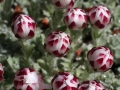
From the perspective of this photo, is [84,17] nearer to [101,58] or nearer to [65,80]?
[101,58]

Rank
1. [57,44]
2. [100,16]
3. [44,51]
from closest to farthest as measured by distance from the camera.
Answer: [57,44] < [100,16] < [44,51]

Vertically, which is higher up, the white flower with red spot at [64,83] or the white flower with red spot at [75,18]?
the white flower with red spot at [75,18]

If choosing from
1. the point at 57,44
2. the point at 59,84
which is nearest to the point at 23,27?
the point at 57,44

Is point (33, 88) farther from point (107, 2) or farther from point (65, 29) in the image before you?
point (107, 2)

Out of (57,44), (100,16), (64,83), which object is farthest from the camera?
(100,16)

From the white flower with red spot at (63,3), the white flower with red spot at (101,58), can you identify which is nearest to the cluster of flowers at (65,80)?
the white flower with red spot at (101,58)

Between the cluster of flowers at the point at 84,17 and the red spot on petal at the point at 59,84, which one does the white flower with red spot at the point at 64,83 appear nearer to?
the red spot on petal at the point at 59,84

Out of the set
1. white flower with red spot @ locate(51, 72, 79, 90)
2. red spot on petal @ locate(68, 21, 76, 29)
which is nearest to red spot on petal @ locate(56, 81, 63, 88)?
white flower with red spot @ locate(51, 72, 79, 90)

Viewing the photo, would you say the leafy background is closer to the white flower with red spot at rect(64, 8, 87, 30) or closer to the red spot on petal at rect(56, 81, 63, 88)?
the white flower with red spot at rect(64, 8, 87, 30)
